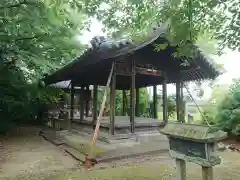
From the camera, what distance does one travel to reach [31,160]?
5504 mm

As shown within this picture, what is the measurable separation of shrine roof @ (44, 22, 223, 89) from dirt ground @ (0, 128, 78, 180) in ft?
9.32

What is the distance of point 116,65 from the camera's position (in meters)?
7.07

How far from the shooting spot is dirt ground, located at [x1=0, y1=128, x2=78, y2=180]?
4496 mm

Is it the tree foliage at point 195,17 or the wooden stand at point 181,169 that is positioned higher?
the tree foliage at point 195,17

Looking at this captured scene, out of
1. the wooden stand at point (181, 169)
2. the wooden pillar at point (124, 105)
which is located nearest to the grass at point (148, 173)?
the wooden stand at point (181, 169)

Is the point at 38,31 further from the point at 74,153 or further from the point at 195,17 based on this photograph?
the point at 195,17

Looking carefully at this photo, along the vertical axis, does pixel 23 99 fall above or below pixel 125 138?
above

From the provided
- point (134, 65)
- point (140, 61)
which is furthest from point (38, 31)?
point (140, 61)

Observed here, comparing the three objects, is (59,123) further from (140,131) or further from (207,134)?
(207,134)

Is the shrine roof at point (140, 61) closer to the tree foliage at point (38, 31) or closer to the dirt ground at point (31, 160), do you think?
the tree foliage at point (38, 31)

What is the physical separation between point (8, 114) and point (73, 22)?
4.78m

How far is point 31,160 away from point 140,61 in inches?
182

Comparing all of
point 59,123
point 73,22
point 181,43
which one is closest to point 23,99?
point 59,123

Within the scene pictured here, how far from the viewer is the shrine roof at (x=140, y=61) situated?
20.8 ft
